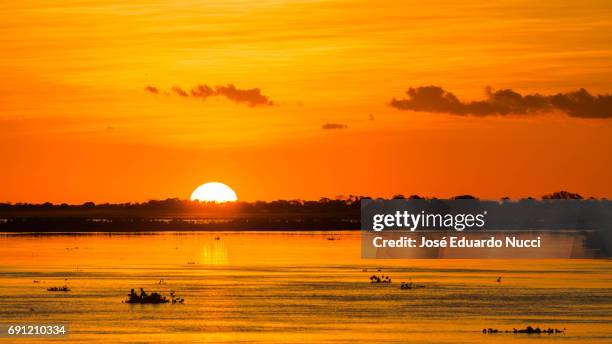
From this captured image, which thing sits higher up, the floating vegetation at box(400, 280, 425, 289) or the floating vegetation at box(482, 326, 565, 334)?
the floating vegetation at box(400, 280, 425, 289)

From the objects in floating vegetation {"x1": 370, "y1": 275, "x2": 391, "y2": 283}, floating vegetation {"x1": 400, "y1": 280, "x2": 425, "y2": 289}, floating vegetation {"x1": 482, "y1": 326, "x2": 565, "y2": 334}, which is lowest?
floating vegetation {"x1": 482, "y1": 326, "x2": 565, "y2": 334}

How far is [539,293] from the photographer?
11025 cm

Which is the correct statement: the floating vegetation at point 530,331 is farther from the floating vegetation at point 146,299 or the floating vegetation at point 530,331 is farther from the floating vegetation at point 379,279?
the floating vegetation at point 379,279

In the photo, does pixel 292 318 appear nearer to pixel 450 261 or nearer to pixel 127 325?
pixel 127 325

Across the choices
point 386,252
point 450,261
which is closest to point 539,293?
point 450,261

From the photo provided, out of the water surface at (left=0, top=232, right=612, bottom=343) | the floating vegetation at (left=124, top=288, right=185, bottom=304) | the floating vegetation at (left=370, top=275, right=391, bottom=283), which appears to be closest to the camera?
the water surface at (left=0, top=232, right=612, bottom=343)

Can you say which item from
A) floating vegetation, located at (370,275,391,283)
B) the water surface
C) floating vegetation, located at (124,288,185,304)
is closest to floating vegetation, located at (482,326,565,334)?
the water surface

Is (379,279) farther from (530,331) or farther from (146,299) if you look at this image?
(530,331)

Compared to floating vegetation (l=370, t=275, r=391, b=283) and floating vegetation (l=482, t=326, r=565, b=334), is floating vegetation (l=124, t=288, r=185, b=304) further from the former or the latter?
floating vegetation (l=370, t=275, r=391, b=283)

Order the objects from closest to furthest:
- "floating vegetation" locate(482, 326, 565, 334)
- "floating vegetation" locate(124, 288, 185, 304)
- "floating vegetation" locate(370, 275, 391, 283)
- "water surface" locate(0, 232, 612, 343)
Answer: "floating vegetation" locate(482, 326, 565, 334), "water surface" locate(0, 232, 612, 343), "floating vegetation" locate(124, 288, 185, 304), "floating vegetation" locate(370, 275, 391, 283)

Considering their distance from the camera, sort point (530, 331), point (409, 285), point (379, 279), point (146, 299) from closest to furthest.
Result: point (530, 331)
point (146, 299)
point (409, 285)
point (379, 279)

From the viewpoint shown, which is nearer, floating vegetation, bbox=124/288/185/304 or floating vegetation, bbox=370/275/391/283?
floating vegetation, bbox=124/288/185/304

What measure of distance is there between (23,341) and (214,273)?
60.2 meters

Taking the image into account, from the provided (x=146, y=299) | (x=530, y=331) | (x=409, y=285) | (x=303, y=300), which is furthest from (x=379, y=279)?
(x=530, y=331)
